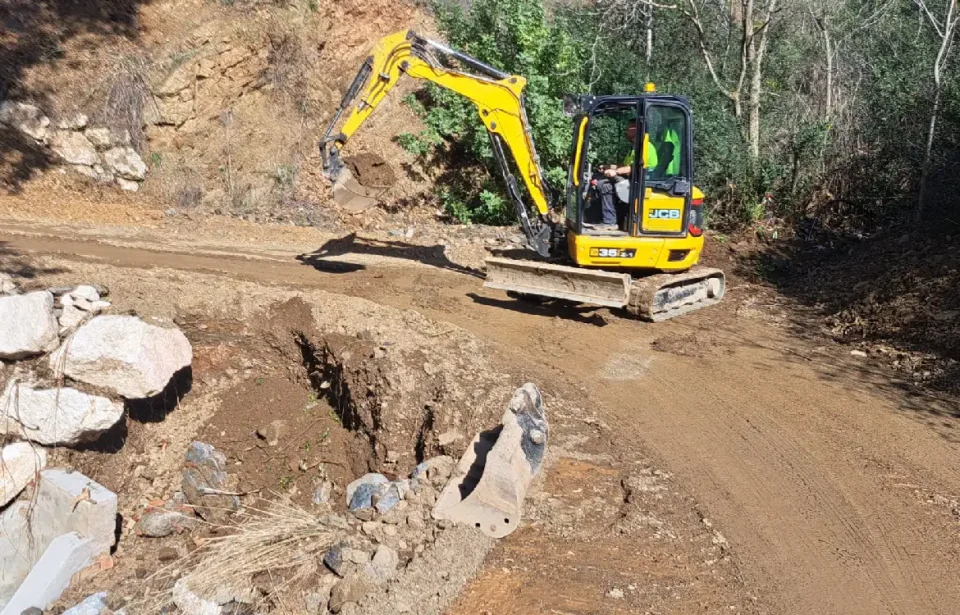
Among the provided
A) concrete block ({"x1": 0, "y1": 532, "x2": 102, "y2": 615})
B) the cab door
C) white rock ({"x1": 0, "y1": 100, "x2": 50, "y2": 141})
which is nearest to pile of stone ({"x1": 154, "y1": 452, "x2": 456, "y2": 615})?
concrete block ({"x1": 0, "y1": 532, "x2": 102, "y2": 615})

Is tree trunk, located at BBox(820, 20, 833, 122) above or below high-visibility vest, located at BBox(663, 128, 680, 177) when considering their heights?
above

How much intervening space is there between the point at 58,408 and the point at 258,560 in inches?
129

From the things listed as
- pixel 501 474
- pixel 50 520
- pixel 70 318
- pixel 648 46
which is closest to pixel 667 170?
pixel 501 474

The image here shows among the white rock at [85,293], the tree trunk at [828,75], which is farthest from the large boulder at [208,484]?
the tree trunk at [828,75]

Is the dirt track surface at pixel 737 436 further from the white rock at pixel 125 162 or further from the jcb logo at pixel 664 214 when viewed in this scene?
the white rock at pixel 125 162

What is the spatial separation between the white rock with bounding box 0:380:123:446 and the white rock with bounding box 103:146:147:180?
7967 millimetres

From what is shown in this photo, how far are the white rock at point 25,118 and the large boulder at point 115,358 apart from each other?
310 inches

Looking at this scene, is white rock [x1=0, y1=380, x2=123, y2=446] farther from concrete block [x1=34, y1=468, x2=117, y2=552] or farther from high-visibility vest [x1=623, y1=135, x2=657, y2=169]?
high-visibility vest [x1=623, y1=135, x2=657, y2=169]

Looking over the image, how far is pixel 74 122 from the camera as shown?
1445 centimetres

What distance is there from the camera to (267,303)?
372 inches

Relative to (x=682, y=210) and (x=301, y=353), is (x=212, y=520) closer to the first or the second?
(x=301, y=353)

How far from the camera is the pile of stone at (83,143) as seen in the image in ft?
46.2

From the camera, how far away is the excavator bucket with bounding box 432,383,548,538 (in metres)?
5.63

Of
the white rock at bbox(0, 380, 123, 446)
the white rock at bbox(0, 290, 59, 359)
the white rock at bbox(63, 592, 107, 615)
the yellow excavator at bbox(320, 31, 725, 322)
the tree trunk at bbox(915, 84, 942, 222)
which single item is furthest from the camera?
the tree trunk at bbox(915, 84, 942, 222)
